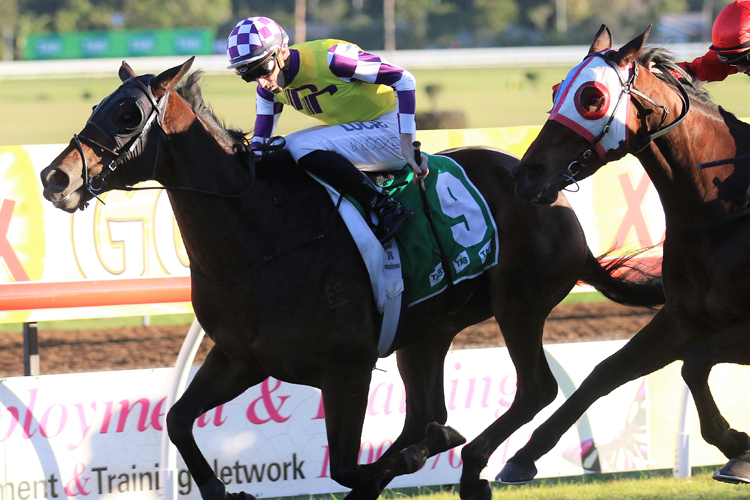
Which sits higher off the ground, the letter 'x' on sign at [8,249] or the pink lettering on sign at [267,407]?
the letter 'x' on sign at [8,249]

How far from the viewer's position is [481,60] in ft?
129

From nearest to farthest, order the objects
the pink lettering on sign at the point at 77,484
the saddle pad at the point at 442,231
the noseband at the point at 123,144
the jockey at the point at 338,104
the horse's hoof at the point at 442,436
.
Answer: the noseband at the point at 123,144 → the jockey at the point at 338,104 → the saddle pad at the point at 442,231 → the horse's hoof at the point at 442,436 → the pink lettering on sign at the point at 77,484

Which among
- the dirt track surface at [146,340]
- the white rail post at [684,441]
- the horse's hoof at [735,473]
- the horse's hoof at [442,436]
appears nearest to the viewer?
the horse's hoof at [735,473]

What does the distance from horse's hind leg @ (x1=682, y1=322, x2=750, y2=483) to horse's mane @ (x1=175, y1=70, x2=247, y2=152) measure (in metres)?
1.81

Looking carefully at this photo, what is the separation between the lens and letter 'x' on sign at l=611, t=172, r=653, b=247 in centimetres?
583

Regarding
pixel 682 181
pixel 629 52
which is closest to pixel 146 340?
pixel 682 181

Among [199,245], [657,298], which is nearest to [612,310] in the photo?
[657,298]

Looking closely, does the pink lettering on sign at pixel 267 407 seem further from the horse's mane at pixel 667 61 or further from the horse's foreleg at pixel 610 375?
the horse's mane at pixel 667 61

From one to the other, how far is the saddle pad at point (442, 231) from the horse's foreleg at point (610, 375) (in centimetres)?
64

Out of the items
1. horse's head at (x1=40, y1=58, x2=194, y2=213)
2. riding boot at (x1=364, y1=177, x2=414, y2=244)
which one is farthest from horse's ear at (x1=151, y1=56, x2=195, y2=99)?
riding boot at (x1=364, y1=177, x2=414, y2=244)

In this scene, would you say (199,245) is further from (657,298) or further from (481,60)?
(481,60)

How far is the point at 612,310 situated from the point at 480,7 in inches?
2172

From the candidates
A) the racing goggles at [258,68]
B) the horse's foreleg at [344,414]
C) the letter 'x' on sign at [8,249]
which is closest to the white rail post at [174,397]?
the horse's foreleg at [344,414]

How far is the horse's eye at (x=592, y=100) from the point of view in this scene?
2875 mm
